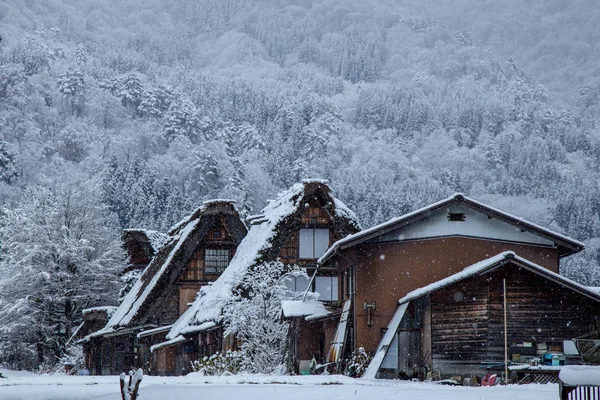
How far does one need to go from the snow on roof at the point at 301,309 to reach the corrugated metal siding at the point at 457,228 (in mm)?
4539

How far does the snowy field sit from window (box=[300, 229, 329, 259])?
2271 centimetres

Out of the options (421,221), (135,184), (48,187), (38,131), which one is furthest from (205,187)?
Result: (421,221)

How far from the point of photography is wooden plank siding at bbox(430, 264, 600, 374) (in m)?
30.0

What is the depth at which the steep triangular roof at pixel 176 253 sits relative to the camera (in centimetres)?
4669

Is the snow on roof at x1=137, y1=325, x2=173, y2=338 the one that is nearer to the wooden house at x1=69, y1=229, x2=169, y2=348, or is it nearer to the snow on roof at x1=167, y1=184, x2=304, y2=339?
the snow on roof at x1=167, y1=184, x2=304, y2=339

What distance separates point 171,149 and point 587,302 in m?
173

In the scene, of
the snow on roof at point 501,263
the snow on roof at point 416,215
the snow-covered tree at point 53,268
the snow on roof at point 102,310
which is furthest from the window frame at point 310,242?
the snow-covered tree at point 53,268

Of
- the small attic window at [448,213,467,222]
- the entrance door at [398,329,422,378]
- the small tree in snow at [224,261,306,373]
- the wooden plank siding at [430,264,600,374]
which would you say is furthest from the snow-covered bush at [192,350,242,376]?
the small attic window at [448,213,467,222]

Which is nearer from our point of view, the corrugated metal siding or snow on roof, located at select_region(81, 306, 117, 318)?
the corrugated metal siding

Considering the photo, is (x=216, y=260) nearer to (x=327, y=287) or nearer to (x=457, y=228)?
(x=327, y=287)

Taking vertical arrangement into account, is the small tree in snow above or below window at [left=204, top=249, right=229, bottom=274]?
below

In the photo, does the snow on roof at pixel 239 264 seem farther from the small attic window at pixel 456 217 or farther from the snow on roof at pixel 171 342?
the small attic window at pixel 456 217

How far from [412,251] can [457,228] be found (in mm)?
1854

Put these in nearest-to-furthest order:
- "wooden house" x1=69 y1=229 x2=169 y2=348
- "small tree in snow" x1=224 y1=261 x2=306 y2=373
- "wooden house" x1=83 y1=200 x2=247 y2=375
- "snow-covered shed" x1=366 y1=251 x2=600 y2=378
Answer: "snow-covered shed" x1=366 y1=251 x2=600 y2=378 < "small tree in snow" x1=224 y1=261 x2=306 y2=373 < "wooden house" x1=83 y1=200 x2=247 y2=375 < "wooden house" x1=69 y1=229 x2=169 y2=348
